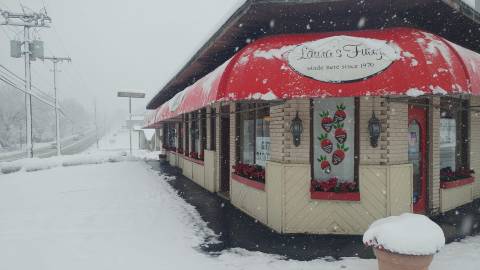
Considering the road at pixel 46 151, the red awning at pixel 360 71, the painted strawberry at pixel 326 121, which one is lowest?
the road at pixel 46 151

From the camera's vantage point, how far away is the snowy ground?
5.29 m

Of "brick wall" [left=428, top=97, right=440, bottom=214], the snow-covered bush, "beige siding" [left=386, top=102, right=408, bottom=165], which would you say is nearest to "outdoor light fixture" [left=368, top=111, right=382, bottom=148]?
"beige siding" [left=386, top=102, right=408, bottom=165]

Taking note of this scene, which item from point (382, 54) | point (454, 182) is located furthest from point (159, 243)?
point (454, 182)

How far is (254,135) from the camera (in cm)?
886

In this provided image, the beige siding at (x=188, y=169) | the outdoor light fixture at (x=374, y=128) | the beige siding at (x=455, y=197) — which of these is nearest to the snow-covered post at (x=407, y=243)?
the outdoor light fixture at (x=374, y=128)

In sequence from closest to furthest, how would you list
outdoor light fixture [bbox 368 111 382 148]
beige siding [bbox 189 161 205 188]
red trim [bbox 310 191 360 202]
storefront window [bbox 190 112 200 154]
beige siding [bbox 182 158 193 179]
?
outdoor light fixture [bbox 368 111 382 148] < red trim [bbox 310 191 360 202] < beige siding [bbox 189 161 205 188] < storefront window [bbox 190 112 200 154] < beige siding [bbox 182 158 193 179]

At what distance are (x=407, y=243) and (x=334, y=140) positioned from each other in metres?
2.97

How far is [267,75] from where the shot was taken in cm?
579

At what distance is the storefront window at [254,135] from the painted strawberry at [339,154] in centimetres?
161

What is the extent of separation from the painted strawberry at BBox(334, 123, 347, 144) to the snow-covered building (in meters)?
0.02

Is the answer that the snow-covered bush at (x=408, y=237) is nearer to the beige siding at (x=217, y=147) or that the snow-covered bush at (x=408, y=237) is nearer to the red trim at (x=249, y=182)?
the red trim at (x=249, y=182)

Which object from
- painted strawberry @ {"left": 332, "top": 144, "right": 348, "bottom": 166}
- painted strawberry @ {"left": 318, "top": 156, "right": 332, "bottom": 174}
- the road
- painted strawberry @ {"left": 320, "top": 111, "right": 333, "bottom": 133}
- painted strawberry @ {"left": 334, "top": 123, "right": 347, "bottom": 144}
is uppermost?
painted strawberry @ {"left": 320, "top": 111, "right": 333, "bottom": 133}

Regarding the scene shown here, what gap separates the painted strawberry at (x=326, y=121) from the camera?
6840mm

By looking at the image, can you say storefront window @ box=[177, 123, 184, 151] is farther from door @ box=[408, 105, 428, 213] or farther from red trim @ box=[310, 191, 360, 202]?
red trim @ box=[310, 191, 360, 202]
